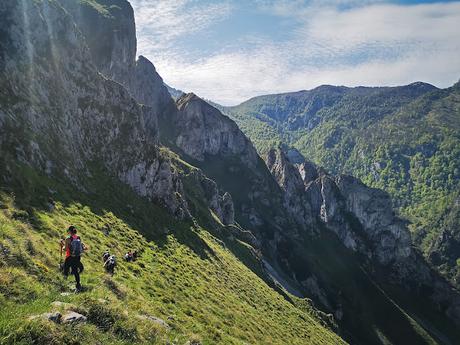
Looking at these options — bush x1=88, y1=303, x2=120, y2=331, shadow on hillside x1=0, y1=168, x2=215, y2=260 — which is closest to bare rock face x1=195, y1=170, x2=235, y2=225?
shadow on hillside x1=0, y1=168, x2=215, y2=260

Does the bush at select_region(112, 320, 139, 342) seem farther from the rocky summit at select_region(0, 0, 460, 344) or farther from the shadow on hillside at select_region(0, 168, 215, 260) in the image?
the shadow on hillside at select_region(0, 168, 215, 260)

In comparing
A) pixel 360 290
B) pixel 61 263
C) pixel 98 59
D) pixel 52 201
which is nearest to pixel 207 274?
pixel 52 201

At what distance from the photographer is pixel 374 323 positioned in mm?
178375

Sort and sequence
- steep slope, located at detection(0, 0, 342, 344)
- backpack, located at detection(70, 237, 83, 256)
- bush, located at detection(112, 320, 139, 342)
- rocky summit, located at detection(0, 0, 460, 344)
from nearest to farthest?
bush, located at detection(112, 320, 139, 342)
rocky summit, located at detection(0, 0, 460, 344)
steep slope, located at detection(0, 0, 342, 344)
backpack, located at detection(70, 237, 83, 256)

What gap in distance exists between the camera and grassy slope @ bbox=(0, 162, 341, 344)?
18500mm

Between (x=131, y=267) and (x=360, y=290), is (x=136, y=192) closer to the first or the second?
(x=131, y=267)

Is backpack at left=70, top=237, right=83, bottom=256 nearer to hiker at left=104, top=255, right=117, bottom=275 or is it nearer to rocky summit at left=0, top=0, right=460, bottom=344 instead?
rocky summit at left=0, top=0, right=460, bottom=344

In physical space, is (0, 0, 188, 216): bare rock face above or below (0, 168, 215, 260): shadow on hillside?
above

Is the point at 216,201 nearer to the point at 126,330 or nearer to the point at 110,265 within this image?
the point at 110,265

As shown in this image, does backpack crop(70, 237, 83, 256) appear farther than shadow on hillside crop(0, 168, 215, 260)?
No

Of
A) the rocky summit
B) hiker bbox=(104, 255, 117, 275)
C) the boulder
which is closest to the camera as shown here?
the boulder

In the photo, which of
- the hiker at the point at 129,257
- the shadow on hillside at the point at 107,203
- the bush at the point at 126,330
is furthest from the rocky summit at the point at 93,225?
the hiker at the point at 129,257

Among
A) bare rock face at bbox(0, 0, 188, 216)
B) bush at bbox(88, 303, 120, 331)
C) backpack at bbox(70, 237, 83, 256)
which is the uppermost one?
bare rock face at bbox(0, 0, 188, 216)

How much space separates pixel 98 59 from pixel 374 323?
152532 mm
